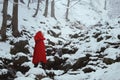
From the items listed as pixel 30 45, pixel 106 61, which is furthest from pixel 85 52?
pixel 30 45

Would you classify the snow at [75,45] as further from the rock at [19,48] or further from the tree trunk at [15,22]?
the tree trunk at [15,22]

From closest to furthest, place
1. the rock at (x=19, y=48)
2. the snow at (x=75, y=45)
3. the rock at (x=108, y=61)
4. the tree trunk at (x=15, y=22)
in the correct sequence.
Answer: the snow at (x=75, y=45), the rock at (x=108, y=61), the rock at (x=19, y=48), the tree trunk at (x=15, y=22)

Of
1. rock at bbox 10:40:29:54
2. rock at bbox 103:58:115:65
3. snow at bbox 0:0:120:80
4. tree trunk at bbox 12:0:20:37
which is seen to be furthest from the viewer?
tree trunk at bbox 12:0:20:37

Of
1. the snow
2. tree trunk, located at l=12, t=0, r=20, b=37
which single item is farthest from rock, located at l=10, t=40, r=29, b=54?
tree trunk, located at l=12, t=0, r=20, b=37

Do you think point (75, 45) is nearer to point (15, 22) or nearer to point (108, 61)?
point (15, 22)

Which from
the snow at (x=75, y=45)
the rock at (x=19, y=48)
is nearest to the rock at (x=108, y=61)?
the snow at (x=75, y=45)

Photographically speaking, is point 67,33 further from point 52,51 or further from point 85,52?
point 85,52

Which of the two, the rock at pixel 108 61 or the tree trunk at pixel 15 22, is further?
the tree trunk at pixel 15 22

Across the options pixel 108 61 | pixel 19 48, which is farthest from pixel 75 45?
pixel 108 61

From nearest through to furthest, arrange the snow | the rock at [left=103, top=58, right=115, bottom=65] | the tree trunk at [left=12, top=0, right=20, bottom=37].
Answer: the snow < the rock at [left=103, top=58, right=115, bottom=65] < the tree trunk at [left=12, top=0, right=20, bottom=37]

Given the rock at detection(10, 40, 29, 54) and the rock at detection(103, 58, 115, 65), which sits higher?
the rock at detection(10, 40, 29, 54)

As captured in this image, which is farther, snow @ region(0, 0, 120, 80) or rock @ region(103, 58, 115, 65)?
rock @ region(103, 58, 115, 65)

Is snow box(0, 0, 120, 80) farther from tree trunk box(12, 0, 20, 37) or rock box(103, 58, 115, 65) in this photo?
tree trunk box(12, 0, 20, 37)

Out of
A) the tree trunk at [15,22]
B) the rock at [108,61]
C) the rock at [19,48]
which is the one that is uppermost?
the tree trunk at [15,22]
